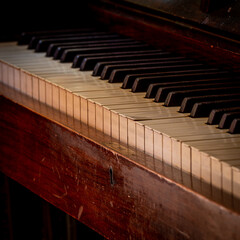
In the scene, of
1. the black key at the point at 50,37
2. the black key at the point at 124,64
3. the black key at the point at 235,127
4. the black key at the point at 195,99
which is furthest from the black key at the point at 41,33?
the black key at the point at 235,127

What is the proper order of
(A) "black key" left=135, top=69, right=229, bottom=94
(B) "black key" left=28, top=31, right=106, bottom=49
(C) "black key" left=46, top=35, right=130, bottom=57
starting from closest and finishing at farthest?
1. (A) "black key" left=135, top=69, right=229, bottom=94
2. (C) "black key" left=46, top=35, right=130, bottom=57
3. (B) "black key" left=28, top=31, right=106, bottom=49

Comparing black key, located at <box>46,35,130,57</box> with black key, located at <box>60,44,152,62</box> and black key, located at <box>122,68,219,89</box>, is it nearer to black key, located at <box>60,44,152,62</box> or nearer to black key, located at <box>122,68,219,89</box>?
black key, located at <box>60,44,152,62</box>

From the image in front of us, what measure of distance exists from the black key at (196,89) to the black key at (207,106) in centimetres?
14

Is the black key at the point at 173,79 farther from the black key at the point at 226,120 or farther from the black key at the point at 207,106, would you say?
the black key at the point at 226,120

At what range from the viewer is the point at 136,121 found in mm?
1917

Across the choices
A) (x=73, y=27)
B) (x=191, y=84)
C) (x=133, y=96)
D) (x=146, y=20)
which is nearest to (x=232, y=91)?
(x=191, y=84)

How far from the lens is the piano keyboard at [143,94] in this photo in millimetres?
1722

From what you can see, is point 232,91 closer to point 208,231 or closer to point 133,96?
point 133,96

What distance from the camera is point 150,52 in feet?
9.52

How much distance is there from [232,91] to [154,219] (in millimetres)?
607

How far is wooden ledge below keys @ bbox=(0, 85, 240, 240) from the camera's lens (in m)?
1.61

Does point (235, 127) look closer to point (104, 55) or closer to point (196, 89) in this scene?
point (196, 89)

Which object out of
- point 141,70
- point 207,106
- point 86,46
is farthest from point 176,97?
point 86,46

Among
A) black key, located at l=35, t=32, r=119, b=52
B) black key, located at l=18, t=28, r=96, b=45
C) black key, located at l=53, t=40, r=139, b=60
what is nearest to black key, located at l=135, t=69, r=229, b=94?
black key, located at l=53, t=40, r=139, b=60
